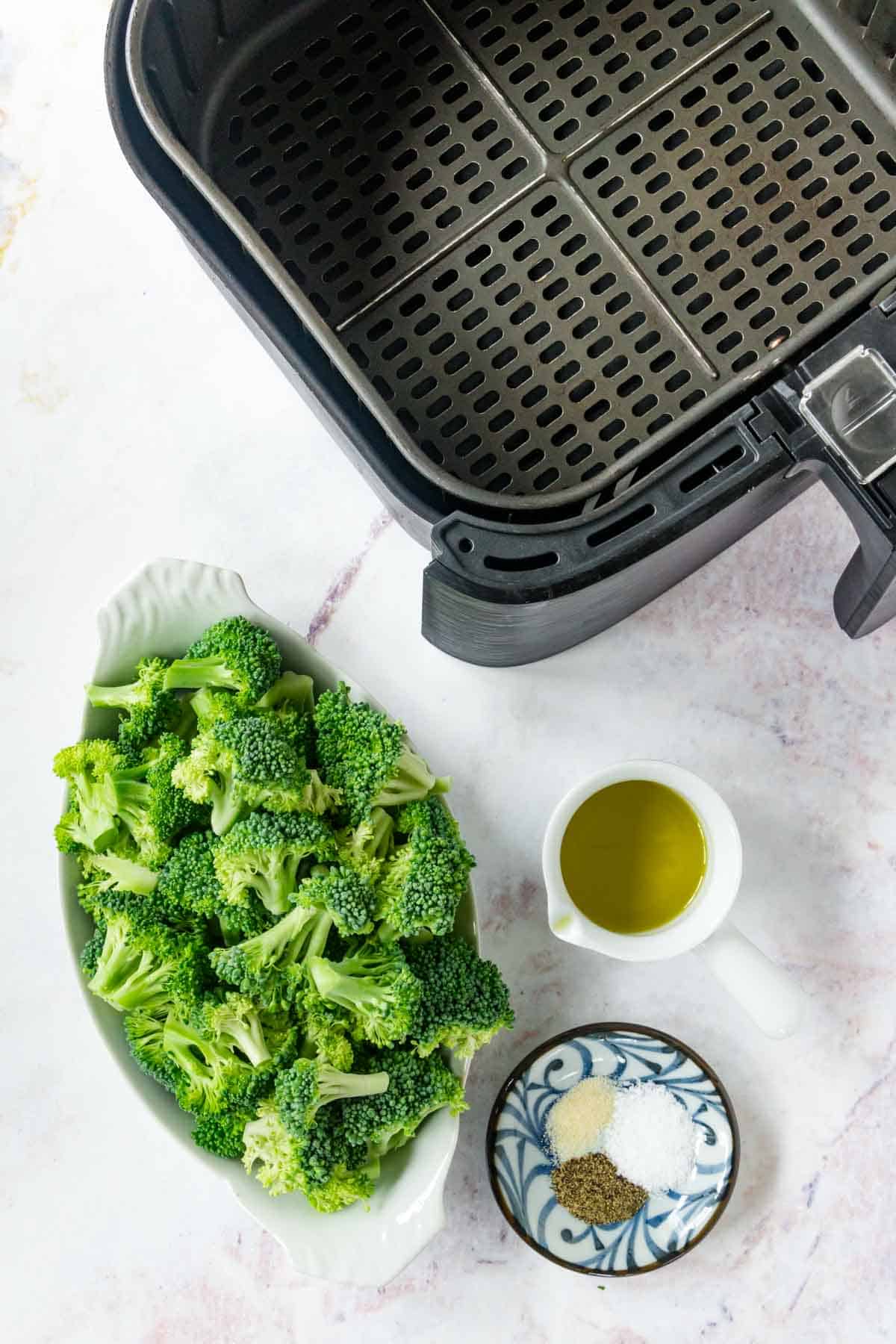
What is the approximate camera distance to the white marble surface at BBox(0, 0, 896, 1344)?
1.53m

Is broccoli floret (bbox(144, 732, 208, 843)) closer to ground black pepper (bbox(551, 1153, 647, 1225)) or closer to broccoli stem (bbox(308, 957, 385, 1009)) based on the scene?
broccoli stem (bbox(308, 957, 385, 1009))

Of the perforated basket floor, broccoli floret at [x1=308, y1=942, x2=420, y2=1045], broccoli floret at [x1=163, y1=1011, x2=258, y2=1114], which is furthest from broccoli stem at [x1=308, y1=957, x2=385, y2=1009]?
the perforated basket floor

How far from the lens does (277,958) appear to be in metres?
1.35

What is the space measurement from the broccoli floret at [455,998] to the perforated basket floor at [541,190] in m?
0.48

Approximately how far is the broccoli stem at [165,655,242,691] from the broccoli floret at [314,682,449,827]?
10 cm

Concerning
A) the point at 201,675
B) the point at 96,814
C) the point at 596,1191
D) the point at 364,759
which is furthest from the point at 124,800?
the point at 596,1191

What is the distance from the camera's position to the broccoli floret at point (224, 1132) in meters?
1.33

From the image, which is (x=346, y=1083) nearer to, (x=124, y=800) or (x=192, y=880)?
(x=192, y=880)

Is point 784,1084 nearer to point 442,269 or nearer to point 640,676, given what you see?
point 640,676

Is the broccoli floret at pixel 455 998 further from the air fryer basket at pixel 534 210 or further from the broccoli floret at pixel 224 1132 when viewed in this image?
the air fryer basket at pixel 534 210

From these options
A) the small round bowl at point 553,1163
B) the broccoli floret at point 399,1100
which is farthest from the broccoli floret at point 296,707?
the small round bowl at point 553,1163

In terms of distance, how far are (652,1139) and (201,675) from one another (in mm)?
711

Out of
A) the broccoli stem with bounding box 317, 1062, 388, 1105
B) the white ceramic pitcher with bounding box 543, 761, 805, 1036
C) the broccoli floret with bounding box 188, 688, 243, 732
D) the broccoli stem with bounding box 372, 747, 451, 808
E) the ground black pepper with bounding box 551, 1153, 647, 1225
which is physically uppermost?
the broccoli floret with bounding box 188, 688, 243, 732

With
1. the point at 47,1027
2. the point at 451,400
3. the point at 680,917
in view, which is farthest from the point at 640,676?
the point at 47,1027
